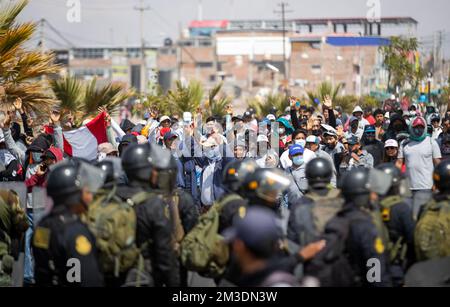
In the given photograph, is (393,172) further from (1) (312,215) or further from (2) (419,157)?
(2) (419,157)

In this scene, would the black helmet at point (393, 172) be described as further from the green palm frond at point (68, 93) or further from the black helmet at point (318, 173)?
the green palm frond at point (68, 93)

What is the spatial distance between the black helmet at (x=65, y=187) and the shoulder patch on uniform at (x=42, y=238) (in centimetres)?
22

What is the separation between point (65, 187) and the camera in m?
7.30

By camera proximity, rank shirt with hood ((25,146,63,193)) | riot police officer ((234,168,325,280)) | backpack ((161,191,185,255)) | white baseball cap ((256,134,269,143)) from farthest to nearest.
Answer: white baseball cap ((256,134,269,143))
shirt with hood ((25,146,63,193))
backpack ((161,191,185,255))
riot police officer ((234,168,325,280))

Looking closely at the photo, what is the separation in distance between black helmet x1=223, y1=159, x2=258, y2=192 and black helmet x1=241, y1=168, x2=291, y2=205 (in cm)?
63

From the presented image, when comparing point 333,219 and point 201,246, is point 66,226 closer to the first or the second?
point 201,246

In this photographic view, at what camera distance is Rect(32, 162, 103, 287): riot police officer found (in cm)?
714

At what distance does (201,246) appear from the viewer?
7.97 m

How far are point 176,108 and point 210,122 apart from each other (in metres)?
8.73

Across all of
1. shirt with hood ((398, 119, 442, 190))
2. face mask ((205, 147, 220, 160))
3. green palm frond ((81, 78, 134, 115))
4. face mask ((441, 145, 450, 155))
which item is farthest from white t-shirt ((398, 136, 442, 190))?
green palm frond ((81, 78, 134, 115))

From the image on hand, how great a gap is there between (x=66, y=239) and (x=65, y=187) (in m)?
0.43

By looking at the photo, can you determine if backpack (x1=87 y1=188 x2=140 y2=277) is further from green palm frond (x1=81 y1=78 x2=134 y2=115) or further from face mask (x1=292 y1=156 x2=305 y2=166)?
green palm frond (x1=81 y1=78 x2=134 y2=115)

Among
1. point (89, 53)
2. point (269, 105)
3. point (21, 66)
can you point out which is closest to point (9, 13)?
point (21, 66)
